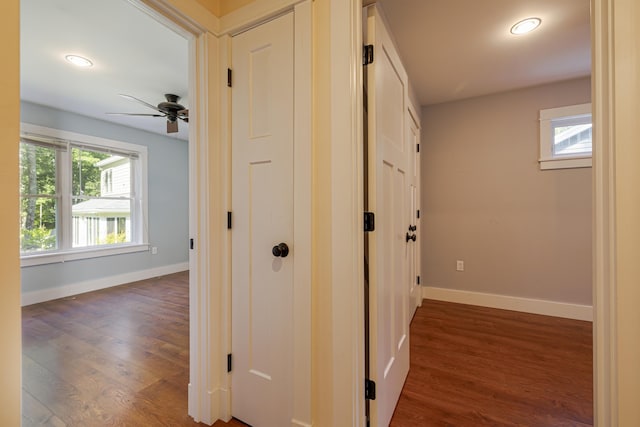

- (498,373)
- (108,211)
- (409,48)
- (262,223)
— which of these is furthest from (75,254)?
(498,373)

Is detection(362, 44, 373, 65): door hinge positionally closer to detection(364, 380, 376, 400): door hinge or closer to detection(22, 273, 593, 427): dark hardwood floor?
detection(364, 380, 376, 400): door hinge

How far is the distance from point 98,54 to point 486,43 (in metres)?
3.23

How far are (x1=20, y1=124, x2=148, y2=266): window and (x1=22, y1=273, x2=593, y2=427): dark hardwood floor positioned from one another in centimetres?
94

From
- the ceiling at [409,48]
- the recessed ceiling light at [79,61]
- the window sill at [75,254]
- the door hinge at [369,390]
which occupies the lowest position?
the door hinge at [369,390]

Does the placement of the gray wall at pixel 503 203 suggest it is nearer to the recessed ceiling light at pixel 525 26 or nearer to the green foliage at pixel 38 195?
the recessed ceiling light at pixel 525 26

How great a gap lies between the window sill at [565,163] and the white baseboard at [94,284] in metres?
5.78

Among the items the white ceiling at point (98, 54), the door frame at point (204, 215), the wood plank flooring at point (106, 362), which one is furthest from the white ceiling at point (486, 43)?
the wood plank flooring at point (106, 362)

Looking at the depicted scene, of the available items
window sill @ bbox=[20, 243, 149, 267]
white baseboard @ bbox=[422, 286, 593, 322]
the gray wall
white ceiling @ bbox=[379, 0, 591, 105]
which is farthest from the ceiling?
white baseboard @ bbox=[422, 286, 593, 322]

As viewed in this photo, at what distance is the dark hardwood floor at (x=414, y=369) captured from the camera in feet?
4.84

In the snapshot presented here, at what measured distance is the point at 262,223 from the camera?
4.38 ft

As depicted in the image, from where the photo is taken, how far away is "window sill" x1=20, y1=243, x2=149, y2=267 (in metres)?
3.20

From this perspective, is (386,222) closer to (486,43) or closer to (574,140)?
(486,43)

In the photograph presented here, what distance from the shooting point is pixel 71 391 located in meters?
1.67

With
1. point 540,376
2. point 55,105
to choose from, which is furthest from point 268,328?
point 55,105
